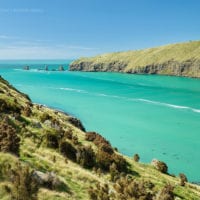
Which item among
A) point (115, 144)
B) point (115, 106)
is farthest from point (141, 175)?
point (115, 106)

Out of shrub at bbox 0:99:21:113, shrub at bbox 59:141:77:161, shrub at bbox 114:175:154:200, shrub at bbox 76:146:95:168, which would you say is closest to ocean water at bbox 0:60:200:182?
shrub at bbox 76:146:95:168

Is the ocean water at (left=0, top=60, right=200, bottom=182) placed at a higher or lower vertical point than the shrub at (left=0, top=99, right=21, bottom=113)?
lower

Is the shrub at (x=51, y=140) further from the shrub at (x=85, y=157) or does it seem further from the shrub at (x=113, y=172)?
the shrub at (x=113, y=172)

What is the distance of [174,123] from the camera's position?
56875 mm

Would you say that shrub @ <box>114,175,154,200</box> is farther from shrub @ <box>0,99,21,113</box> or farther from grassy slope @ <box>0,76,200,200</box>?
shrub @ <box>0,99,21,113</box>

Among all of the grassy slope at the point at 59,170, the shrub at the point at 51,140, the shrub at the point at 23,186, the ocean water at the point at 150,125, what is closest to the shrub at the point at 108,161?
the grassy slope at the point at 59,170

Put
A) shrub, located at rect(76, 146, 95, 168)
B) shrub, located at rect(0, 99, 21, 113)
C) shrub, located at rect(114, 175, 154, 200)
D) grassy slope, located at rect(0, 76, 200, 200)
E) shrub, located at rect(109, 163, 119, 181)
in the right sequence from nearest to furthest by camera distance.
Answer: grassy slope, located at rect(0, 76, 200, 200), shrub, located at rect(114, 175, 154, 200), shrub, located at rect(109, 163, 119, 181), shrub, located at rect(76, 146, 95, 168), shrub, located at rect(0, 99, 21, 113)

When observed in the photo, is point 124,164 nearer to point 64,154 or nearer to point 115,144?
point 64,154

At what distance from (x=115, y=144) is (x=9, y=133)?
2739 centimetres

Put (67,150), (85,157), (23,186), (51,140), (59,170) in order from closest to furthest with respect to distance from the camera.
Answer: (23,186) → (59,170) → (85,157) → (67,150) → (51,140)

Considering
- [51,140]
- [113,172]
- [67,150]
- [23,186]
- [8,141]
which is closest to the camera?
[23,186]

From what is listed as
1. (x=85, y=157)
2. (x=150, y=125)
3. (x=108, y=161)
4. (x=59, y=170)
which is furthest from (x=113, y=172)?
(x=150, y=125)

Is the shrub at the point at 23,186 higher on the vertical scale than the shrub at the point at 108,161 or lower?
higher

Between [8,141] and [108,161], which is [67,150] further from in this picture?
[8,141]
